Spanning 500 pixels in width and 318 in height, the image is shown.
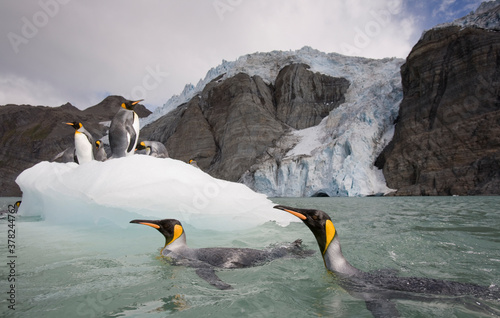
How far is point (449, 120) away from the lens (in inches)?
1114

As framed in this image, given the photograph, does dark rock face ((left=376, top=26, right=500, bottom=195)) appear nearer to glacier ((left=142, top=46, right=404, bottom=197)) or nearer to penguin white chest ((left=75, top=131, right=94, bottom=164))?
glacier ((left=142, top=46, right=404, bottom=197))

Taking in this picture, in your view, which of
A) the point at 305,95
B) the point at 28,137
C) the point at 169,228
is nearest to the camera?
the point at 169,228

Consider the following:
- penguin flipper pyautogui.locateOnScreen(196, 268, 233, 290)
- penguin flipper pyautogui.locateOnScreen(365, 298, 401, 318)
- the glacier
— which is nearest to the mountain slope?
the glacier

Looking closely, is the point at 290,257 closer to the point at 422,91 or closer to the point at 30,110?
the point at 422,91

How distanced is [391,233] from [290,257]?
2.76 m

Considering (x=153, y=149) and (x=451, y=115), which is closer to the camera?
(x=153, y=149)

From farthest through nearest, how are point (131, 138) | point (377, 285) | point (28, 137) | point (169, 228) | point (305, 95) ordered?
point (28, 137) → point (305, 95) → point (131, 138) → point (169, 228) → point (377, 285)

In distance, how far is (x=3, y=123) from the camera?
223 feet

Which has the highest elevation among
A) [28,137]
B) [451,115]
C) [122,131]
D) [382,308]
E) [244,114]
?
[28,137]

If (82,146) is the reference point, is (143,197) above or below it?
below

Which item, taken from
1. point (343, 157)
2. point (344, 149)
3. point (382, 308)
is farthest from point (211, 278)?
point (344, 149)

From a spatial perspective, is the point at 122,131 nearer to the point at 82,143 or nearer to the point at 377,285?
the point at 82,143

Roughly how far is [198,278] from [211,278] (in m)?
0.16

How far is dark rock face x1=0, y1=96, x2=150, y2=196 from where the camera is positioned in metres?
59.8
